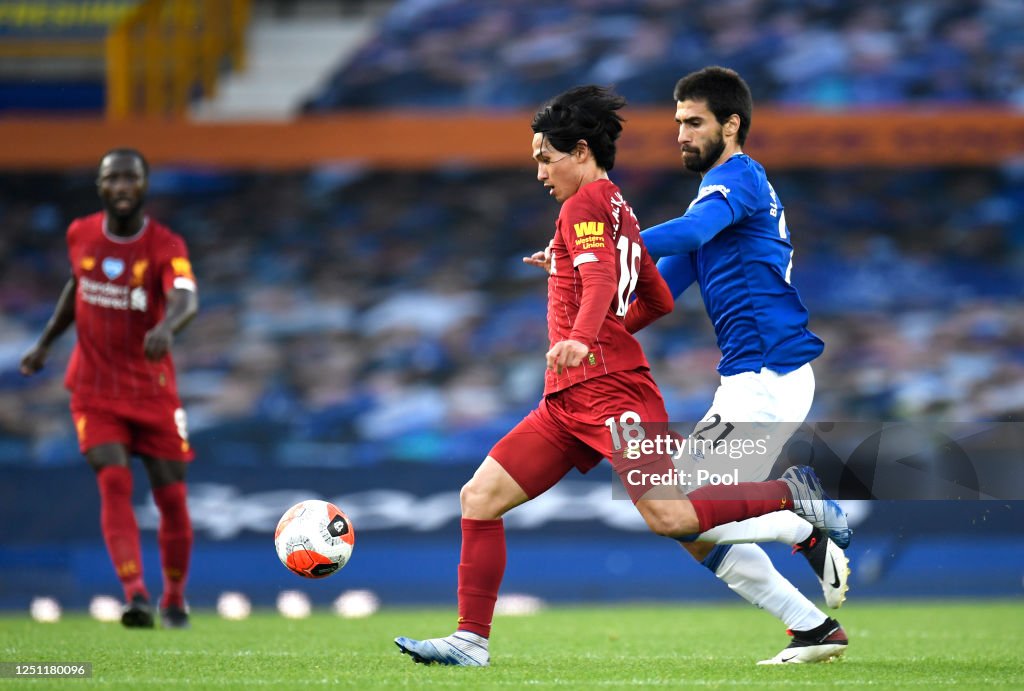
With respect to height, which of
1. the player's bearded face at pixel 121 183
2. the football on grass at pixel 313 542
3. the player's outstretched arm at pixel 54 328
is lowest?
the football on grass at pixel 313 542

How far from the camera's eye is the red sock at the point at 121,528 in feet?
22.6

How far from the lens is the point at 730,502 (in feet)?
15.6

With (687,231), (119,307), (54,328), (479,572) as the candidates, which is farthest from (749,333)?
(54,328)

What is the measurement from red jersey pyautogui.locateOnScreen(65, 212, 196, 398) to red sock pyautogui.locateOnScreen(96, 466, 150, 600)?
0.46 m

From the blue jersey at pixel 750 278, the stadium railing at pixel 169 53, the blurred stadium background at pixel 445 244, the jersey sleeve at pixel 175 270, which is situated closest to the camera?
the blue jersey at pixel 750 278

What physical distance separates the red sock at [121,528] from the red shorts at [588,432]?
2753mm

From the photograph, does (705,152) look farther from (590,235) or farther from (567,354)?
(567,354)

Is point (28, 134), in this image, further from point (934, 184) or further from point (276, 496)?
point (934, 184)

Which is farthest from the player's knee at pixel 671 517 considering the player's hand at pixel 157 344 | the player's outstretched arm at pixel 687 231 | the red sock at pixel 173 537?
the red sock at pixel 173 537

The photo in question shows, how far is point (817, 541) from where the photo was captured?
5031mm

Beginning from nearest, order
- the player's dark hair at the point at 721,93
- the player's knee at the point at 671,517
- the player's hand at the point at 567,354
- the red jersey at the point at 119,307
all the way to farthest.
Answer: the player's hand at the point at 567,354
the player's knee at the point at 671,517
the player's dark hair at the point at 721,93
the red jersey at the point at 119,307

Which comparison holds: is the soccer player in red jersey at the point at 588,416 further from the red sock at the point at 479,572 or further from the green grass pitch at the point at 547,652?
the green grass pitch at the point at 547,652

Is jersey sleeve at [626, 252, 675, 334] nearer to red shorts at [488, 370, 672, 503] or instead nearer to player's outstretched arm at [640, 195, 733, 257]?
player's outstretched arm at [640, 195, 733, 257]

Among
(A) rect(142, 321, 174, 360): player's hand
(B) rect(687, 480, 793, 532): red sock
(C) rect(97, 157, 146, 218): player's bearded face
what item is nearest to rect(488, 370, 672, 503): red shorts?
(B) rect(687, 480, 793, 532): red sock
